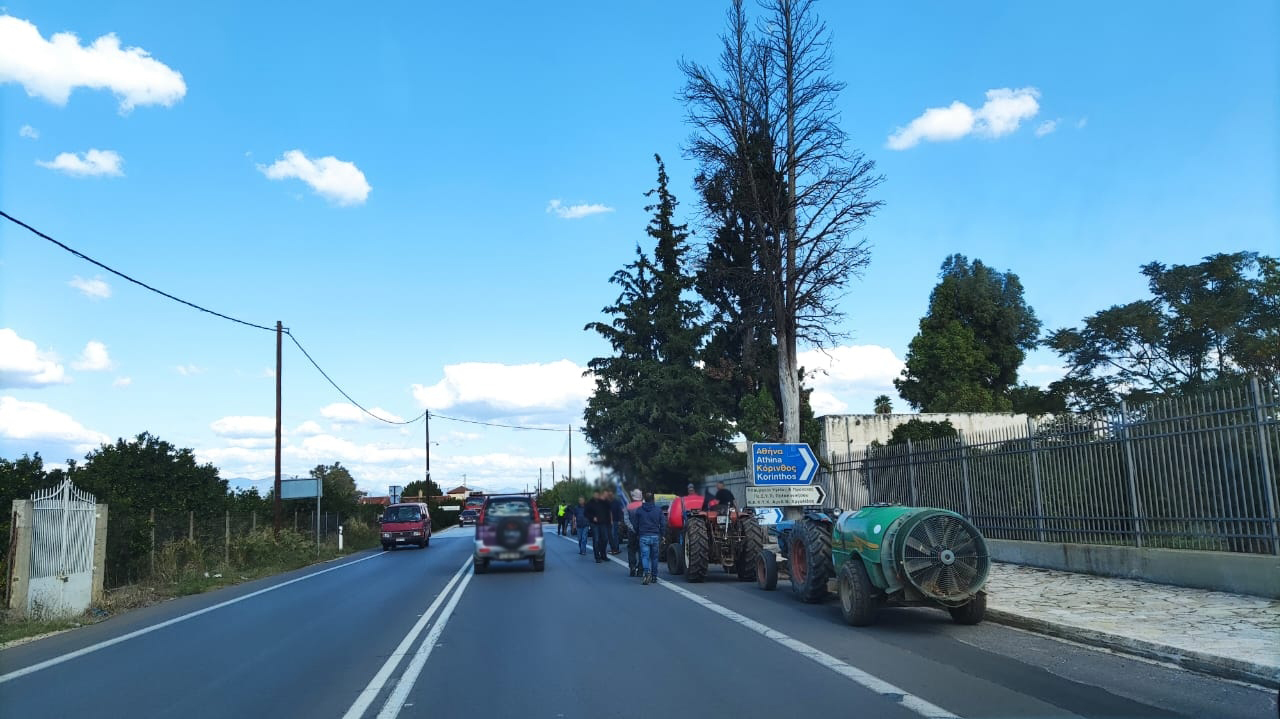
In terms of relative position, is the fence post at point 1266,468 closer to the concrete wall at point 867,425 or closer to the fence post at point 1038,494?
the fence post at point 1038,494

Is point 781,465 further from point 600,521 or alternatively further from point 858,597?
point 858,597

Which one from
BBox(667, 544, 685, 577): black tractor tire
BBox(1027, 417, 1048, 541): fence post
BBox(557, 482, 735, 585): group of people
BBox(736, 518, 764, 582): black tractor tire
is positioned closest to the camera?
BBox(1027, 417, 1048, 541): fence post

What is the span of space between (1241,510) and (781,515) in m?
9.47

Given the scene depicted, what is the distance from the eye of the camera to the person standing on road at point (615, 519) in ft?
77.6

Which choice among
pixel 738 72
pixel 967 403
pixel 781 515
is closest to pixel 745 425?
pixel 967 403

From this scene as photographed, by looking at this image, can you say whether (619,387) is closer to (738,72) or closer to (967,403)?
(967,403)

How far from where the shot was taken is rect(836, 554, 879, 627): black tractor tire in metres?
10.4

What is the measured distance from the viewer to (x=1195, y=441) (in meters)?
12.0

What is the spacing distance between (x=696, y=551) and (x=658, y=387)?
3020cm

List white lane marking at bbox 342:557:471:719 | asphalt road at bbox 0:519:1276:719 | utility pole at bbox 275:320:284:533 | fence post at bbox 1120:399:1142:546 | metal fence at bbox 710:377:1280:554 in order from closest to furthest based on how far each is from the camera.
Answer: asphalt road at bbox 0:519:1276:719 < white lane marking at bbox 342:557:471:719 < metal fence at bbox 710:377:1280:554 < fence post at bbox 1120:399:1142:546 < utility pole at bbox 275:320:284:533

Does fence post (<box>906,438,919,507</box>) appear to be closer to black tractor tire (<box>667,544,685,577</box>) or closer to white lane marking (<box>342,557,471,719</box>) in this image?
black tractor tire (<box>667,544,685,577</box>)

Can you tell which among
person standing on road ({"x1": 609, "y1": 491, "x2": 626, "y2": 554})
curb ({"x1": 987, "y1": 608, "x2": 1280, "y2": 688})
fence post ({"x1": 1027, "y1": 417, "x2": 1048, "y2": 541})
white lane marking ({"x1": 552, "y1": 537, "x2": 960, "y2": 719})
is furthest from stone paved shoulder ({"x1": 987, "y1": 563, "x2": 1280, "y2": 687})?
person standing on road ({"x1": 609, "y1": 491, "x2": 626, "y2": 554})

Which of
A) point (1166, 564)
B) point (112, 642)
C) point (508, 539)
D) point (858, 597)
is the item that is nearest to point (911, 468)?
point (1166, 564)

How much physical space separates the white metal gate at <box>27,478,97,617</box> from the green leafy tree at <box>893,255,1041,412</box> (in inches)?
1657
